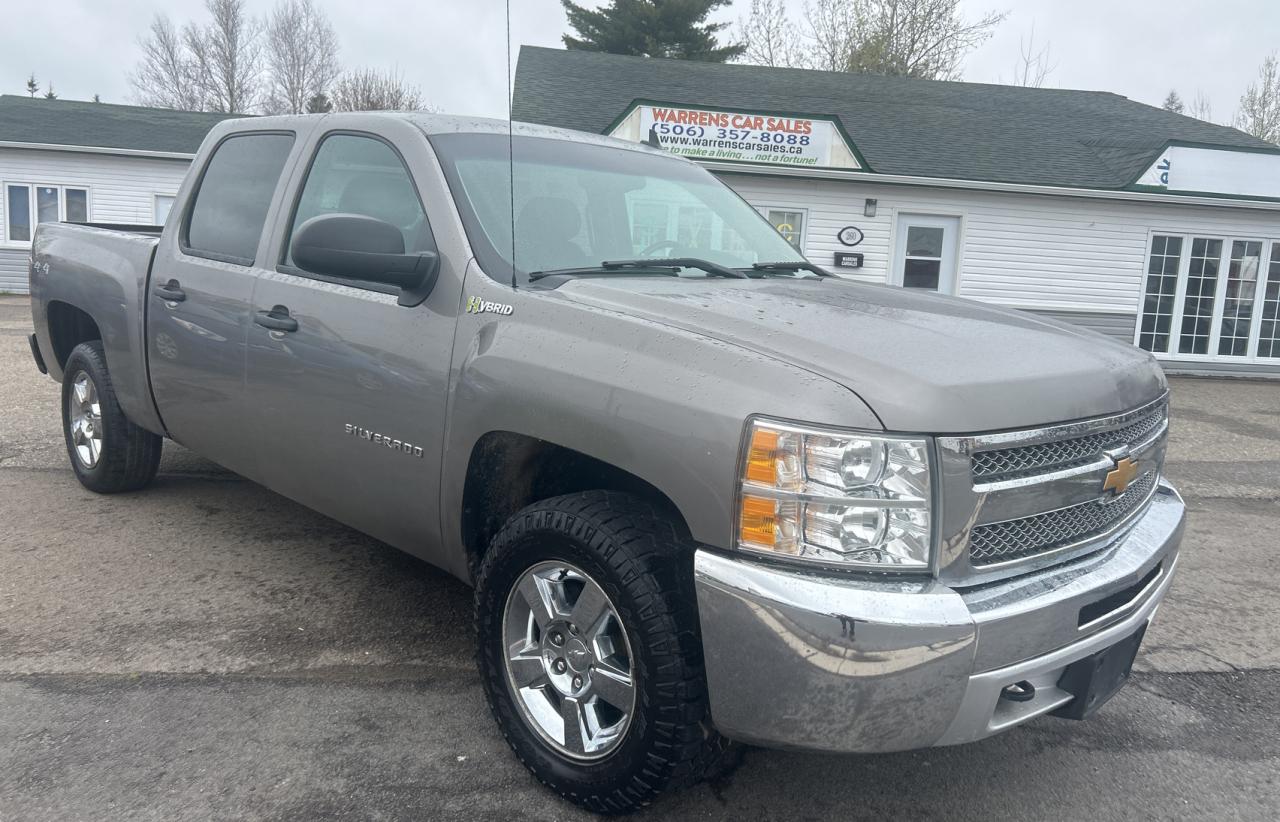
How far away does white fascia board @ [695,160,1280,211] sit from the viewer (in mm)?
14297

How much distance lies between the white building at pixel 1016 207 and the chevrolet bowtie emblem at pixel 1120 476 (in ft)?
39.0

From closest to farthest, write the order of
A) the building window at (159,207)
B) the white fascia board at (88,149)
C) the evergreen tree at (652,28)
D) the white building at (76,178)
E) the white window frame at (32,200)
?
1. the white fascia board at (88,149)
2. the white building at (76,178)
3. the white window frame at (32,200)
4. the building window at (159,207)
5. the evergreen tree at (652,28)

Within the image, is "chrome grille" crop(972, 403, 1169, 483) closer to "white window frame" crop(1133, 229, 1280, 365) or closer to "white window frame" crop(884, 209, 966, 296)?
"white window frame" crop(884, 209, 966, 296)

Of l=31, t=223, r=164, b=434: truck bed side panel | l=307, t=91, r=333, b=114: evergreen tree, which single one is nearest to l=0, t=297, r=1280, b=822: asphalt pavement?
l=31, t=223, r=164, b=434: truck bed side panel

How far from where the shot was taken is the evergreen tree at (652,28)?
32.4 meters

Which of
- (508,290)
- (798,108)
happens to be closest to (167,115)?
(798,108)

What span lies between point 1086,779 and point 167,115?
26639 millimetres

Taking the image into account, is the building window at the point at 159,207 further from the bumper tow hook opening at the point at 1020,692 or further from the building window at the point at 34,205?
the bumper tow hook opening at the point at 1020,692

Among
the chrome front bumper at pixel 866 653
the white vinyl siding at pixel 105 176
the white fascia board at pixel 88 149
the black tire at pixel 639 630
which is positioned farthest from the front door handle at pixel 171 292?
the white vinyl siding at pixel 105 176

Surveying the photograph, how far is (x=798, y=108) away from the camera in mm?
16703

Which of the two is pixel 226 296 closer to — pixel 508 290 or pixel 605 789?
pixel 508 290

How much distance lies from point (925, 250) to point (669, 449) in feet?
45.7

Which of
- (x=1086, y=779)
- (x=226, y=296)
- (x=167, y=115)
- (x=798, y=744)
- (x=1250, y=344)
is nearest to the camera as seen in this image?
(x=798, y=744)

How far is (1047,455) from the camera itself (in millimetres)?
2438
